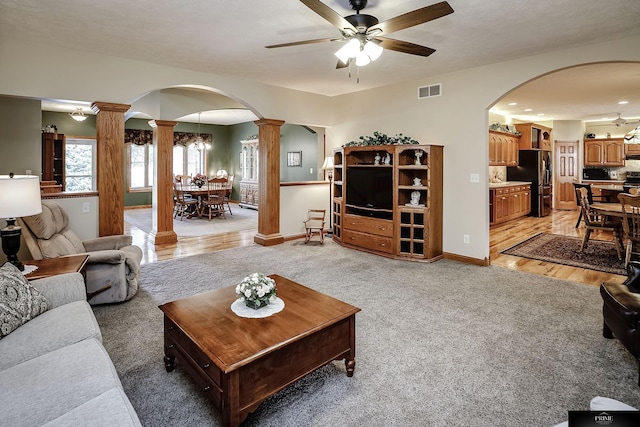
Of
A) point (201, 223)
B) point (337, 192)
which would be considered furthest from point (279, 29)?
point (201, 223)

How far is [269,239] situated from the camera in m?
6.09

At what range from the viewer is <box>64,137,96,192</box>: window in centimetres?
979

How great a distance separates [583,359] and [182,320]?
270 cm

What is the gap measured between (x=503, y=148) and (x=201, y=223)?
7.37 metres

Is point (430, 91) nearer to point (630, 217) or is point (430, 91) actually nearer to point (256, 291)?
point (630, 217)

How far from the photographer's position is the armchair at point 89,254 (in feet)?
10.8

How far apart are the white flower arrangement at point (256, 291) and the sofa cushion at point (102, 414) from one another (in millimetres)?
889

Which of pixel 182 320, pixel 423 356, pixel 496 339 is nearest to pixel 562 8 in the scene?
pixel 496 339

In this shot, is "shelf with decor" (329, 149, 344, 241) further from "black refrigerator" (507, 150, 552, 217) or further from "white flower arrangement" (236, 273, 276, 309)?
"black refrigerator" (507, 150, 552, 217)

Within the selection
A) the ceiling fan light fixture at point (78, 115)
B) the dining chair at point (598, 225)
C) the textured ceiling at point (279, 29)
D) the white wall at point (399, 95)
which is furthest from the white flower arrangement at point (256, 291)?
the ceiling fan light fixture at point (78, 115)

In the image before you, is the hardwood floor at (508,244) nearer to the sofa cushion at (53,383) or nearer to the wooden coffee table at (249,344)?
the wooden coffee table at (249,344)

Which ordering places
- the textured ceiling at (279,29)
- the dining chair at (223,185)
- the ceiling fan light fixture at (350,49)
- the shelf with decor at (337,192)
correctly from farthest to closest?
the dining chair at (223,185) < the shelf with decor at (337,192) < the textured ceiling at (279,29) < the ceiling fan light fixture at (350,49)

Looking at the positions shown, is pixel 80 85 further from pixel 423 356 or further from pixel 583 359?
pixel 583 359

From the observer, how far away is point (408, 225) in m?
5.20
